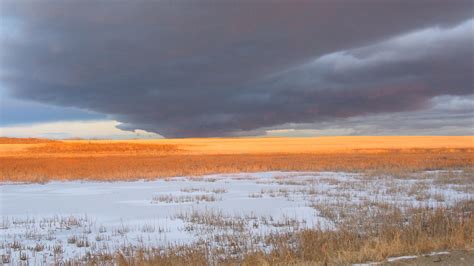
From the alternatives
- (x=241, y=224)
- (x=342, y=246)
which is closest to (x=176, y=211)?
(x=241, y=224)

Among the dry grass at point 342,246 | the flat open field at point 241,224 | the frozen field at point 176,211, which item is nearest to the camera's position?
the dry grass at point 342,246

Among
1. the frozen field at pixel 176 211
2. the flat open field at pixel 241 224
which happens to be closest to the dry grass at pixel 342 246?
the flat open field at pixel 241 224

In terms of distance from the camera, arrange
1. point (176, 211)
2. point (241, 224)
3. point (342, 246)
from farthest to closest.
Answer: point (176, 211) < point (241, 224) < point (342, 246)

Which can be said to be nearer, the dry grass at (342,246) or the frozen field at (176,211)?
the dry grass at (342,246)

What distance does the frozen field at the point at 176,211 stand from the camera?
10773mm

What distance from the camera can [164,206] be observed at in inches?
668

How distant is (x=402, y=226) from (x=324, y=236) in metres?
2.57

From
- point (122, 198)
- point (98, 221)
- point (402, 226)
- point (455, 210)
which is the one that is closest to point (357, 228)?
point (402, 226)

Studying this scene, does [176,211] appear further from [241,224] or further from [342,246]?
[342,246]

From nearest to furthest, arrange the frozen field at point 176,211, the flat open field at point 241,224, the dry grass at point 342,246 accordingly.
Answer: the dry grass at point 342,246 → the flat open field at point 241,224 → the frozen field at point 176,211

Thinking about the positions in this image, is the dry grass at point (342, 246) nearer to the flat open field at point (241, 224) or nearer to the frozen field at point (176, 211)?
the flat open field at point (241, 224)

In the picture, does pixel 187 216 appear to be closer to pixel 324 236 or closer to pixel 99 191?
pixel 324 236

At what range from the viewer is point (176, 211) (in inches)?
615

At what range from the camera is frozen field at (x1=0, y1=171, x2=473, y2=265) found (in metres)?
10.8
